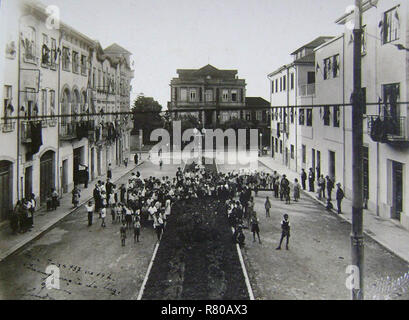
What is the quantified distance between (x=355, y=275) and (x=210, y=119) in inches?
2519

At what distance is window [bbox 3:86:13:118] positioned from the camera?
17.6 metres

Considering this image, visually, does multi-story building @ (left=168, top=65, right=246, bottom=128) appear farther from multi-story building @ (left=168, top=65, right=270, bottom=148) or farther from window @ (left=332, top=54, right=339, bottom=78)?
window @ (left=332, top=54, right=339, bottom=78)

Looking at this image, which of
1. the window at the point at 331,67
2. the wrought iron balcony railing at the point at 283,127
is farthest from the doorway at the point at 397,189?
the wrought iron balcony railing at the point at 283,127

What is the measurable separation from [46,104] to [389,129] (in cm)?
1824

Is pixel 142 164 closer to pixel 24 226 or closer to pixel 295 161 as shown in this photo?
pixel 295 161

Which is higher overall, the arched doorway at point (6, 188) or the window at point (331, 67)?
the window at point (331, 67)

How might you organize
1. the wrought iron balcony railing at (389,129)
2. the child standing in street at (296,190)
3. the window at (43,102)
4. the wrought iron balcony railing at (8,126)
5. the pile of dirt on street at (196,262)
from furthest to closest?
the child standing in street at (296,190), the window at (43,102), the wrought iron balcony railing at (389,129), the wrought iron balcony railing at (8,126), the pile of dirt on street at (196,262)

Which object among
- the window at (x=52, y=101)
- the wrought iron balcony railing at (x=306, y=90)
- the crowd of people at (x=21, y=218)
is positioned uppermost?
the wrought iron balcony railing at (x=306, y=90)

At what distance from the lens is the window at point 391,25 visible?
17.9 metres

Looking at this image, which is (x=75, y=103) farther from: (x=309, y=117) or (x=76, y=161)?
(x=309, y=117)

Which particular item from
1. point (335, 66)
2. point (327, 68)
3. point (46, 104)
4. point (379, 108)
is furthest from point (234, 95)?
point (379, 108)

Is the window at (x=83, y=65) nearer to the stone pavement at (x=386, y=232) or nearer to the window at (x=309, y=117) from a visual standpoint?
the window at (x=309, y=117)

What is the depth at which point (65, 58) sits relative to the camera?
2658 centimetres

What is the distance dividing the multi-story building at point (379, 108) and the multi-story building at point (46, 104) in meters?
13.6
